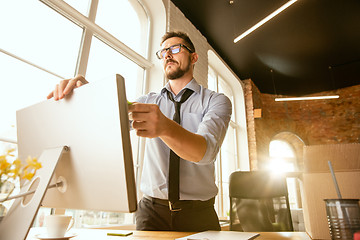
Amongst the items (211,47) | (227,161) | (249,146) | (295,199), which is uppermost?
(211,47)

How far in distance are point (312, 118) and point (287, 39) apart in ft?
10.9

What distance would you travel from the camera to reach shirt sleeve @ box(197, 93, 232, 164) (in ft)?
2.89

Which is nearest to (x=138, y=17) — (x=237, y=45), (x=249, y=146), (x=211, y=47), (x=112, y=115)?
(x=211, y=47)

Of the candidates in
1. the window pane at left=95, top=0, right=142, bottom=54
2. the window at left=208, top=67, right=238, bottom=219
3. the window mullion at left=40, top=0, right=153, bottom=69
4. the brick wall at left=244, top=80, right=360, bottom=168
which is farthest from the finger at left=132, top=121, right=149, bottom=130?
the brick wall at left=244, top=80, right=360, bottom=168

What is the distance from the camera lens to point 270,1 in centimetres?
369

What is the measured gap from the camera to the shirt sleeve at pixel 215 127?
88 cm

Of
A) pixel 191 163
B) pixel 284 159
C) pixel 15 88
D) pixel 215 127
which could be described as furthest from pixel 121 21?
pixel 284 159

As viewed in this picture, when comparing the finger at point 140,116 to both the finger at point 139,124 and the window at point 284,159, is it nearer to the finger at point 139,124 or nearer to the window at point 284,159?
the finger at point 139,124

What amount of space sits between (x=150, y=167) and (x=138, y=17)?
250cm

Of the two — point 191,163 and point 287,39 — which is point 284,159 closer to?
point 287,39

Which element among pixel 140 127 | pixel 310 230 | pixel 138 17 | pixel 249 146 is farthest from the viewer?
pixel 249 146

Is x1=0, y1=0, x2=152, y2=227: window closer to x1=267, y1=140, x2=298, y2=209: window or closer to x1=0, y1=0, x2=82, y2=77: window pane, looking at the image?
x1=0, y1=0, x2=82, y2=77: window pane

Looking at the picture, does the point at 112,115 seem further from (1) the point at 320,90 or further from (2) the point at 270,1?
(1) the point at 320,90

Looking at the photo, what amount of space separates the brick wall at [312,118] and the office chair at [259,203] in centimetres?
438
